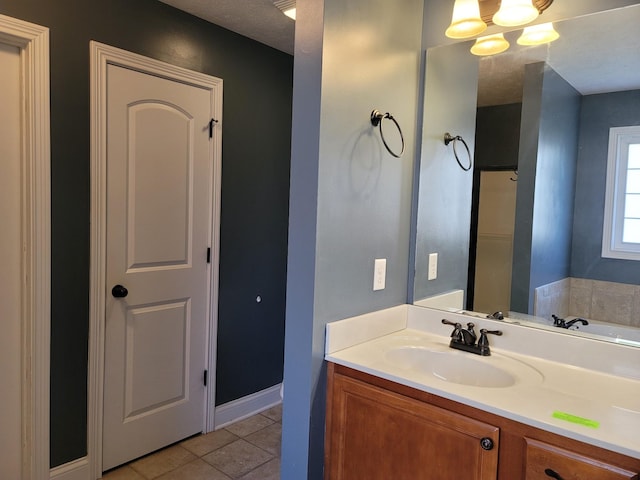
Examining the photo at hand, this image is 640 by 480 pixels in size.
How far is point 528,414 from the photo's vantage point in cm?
110

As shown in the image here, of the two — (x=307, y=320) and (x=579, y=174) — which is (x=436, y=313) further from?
(x=579, y=174)

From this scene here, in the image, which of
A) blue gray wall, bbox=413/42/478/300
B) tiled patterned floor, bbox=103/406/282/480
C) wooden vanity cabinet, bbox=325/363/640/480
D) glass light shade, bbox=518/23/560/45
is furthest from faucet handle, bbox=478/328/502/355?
tiled patterned floor, bbox=103/406/282/480

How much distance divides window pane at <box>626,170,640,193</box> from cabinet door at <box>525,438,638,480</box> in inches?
36.2

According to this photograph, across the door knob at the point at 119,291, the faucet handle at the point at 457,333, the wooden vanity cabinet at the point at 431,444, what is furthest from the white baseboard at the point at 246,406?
the faucet handle at the point at 457,333

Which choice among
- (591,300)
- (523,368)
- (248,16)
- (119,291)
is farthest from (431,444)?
(248,16)

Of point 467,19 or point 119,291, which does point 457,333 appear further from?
point 119,291

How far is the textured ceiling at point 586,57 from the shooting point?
4.66 feet

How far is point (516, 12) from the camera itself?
1.51m

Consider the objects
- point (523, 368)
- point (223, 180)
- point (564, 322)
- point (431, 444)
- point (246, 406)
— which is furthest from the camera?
point (246, 406)

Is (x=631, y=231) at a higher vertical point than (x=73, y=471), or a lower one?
higher

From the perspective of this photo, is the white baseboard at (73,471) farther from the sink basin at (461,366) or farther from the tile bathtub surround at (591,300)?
the tile bathtub surround at (591,300)

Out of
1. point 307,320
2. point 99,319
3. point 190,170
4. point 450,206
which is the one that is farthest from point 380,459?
point 190,170

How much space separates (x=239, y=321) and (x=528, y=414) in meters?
2.01

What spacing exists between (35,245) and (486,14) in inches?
81.4
